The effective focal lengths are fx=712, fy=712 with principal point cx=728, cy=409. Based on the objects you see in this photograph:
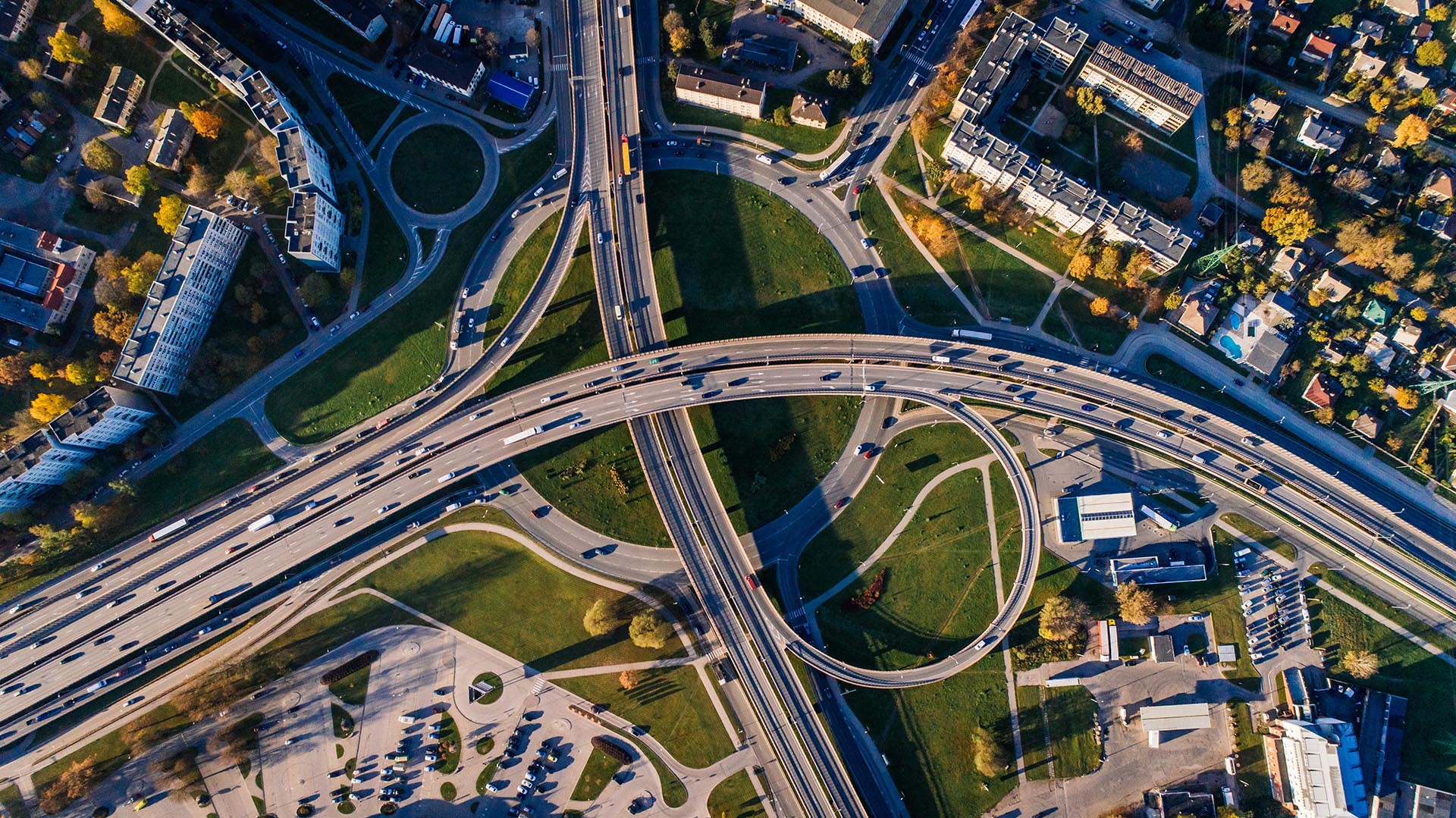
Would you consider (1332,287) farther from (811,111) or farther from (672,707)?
(672,707)

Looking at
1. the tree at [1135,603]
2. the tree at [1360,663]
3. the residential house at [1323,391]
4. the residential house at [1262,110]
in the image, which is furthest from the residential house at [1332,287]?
the tree at [1360,663]

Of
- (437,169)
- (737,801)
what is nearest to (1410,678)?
(737,801)

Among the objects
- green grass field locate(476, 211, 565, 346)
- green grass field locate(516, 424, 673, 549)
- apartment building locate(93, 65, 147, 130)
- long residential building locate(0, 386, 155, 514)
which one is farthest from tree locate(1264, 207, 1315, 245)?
apartment building locate(93, 65, 147, 130)

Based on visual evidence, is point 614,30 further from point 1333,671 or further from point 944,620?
point 1333,671

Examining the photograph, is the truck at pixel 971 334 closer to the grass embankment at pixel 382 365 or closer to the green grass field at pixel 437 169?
the grass embankment at pixel 382 365

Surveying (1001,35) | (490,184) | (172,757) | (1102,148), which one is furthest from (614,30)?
(172,757)

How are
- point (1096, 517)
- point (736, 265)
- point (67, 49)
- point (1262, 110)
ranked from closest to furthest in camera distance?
point (67, 49)
point (1096, 517)
point (1262, 110)
point (736, 265)
